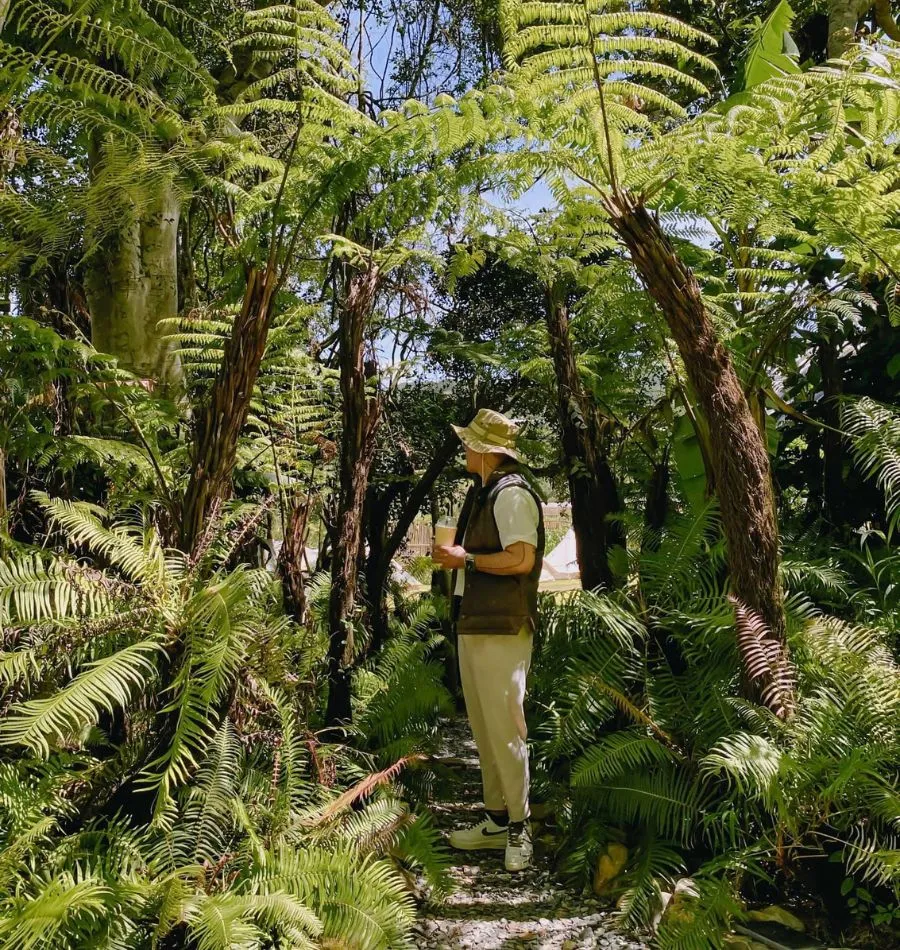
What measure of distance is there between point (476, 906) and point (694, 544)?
5.15ft

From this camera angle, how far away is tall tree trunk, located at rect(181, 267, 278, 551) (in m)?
2.63

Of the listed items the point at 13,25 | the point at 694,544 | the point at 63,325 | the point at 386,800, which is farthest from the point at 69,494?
the point at 694,544

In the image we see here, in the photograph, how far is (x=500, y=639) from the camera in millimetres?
2867

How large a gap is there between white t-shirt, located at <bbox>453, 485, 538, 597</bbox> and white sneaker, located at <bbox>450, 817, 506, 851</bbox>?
1046 millimetres

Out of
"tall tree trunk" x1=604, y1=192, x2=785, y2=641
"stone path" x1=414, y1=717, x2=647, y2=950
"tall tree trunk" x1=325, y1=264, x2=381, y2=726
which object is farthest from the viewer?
"tall tree trunk" x1=325, y1=264, x2=381, y2=726

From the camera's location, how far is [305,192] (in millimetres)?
3027

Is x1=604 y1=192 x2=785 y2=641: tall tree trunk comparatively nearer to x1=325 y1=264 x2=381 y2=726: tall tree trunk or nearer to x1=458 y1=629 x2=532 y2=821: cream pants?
x1=458 y1=629 x2=532 y2=821: cream pants

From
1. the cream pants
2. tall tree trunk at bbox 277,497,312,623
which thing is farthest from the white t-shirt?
tall tree trunk at bbox 277,497,312,623

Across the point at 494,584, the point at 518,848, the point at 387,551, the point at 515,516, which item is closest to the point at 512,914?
the point at 518,848

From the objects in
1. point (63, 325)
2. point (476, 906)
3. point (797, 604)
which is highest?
point (63, 325)

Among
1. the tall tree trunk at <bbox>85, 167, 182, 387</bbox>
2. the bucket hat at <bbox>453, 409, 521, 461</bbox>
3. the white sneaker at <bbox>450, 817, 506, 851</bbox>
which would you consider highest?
the tall tree trunk at <bbox>85, 167, 182, 387</bbox>

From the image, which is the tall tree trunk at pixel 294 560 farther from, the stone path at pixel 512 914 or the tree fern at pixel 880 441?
the tree fern at pixel 880 441

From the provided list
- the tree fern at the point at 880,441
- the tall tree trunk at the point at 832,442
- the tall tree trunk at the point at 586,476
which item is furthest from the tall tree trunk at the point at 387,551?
the tree fern at the point at 880,441

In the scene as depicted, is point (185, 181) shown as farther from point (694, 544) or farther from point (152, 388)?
point (694, 544)
